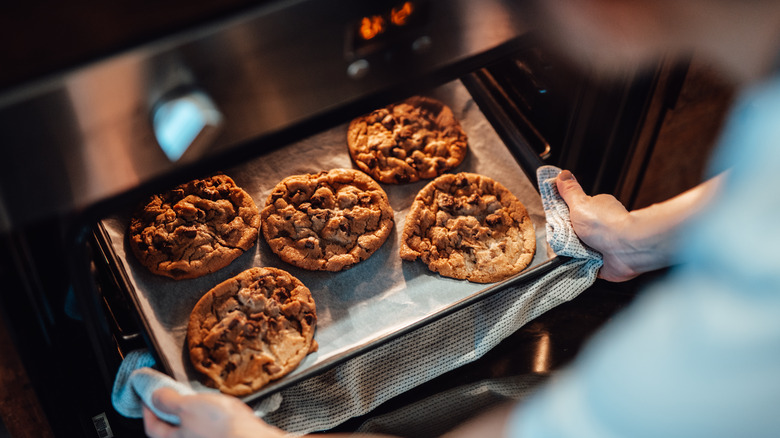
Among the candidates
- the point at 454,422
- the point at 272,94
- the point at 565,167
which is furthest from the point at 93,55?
the point at 565,167

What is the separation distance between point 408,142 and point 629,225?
2.20 ft

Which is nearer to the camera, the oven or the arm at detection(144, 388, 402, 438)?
the oven

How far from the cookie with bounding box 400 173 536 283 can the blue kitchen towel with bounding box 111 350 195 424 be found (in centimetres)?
66

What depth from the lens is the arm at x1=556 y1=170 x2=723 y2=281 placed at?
53.6 inches

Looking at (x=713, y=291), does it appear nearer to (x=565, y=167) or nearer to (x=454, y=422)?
(x=454, y=422)

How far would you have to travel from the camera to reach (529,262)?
1.64 metres

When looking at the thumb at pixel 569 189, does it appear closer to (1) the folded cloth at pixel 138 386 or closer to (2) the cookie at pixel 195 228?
(2) the cookie at pixel 195 228

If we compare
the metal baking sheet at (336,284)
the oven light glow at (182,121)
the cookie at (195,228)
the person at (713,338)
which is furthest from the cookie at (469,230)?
the oven light glow at (182,121)

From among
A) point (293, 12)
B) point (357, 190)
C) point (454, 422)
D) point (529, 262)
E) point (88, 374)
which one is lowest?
point (454, 422)

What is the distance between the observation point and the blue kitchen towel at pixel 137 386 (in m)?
1.23

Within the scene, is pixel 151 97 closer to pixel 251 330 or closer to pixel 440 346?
pixel 251 330

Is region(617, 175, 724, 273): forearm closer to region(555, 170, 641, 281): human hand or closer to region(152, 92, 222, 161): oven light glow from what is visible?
region(555, 170, 641, 281): human hand

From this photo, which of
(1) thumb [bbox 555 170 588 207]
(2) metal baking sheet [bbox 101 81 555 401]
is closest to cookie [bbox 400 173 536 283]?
(2) metal baking sheet [bbox 101 81 555 401]

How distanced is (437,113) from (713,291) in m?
1.32
